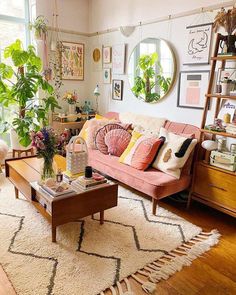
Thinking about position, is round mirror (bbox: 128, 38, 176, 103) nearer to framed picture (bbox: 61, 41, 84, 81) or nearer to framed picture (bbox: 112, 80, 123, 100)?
framed picture (bbox: 112, 80, 123, 100)

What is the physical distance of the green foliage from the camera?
3164 mm

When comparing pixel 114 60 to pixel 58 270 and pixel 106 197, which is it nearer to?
pixel 106 197

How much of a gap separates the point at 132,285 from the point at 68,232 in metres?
0.74

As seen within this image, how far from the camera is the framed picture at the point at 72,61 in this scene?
407cm

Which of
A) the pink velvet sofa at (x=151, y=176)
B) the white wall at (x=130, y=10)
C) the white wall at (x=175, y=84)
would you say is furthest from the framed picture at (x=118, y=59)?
the pink velvet sofa at (x=151, y=176)

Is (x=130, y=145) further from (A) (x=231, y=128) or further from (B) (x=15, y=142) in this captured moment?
(B) (x=15, y=142)

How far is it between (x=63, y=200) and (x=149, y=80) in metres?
2.08

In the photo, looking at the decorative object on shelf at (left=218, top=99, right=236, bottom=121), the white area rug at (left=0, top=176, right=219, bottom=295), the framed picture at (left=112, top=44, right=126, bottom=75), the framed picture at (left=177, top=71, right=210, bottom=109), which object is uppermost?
the framed picture at (left=112, top=44, right=126, bottom=75)

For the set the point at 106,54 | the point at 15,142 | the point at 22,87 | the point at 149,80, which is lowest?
the point at 15,142

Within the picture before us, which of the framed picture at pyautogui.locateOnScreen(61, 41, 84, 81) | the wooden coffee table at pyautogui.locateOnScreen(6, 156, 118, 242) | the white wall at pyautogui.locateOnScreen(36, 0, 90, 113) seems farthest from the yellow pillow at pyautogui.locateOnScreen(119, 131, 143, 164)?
the framed picture at pyautogui.locateOnScreen(61, 41, 84, 81)

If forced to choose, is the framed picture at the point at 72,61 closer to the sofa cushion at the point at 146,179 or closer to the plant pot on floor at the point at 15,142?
the plant pot on floor at the point at 15,142

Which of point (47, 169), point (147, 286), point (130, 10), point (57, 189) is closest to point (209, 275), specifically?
point (147, 286)

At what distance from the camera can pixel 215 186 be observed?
2.42m

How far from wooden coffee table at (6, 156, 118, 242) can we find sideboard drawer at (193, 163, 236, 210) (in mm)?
935
